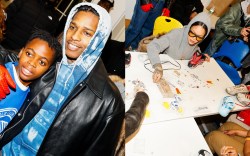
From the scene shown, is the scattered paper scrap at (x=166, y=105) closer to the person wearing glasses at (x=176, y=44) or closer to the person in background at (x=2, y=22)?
the person wearing glasses at (x=176, y=44)

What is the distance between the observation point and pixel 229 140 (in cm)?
161

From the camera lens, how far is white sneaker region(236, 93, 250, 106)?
163 cm

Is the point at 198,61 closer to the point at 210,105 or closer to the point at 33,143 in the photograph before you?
the point at 210,105

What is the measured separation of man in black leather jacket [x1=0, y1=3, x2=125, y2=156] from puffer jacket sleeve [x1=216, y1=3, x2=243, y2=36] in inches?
24.0

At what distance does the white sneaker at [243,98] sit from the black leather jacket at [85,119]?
1231 mm

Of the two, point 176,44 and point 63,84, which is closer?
point 63,84

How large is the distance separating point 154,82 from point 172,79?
194mm

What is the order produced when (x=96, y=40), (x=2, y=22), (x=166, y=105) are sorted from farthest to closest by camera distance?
(x=166, y=105), (x=2, y=22), (x=96, y=40)

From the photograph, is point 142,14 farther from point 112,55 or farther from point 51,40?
point 51,40

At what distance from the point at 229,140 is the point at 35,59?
58.0 inches

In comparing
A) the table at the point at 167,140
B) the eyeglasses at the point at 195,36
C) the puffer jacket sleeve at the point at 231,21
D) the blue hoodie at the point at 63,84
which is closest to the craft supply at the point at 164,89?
the table at the point at 167,140

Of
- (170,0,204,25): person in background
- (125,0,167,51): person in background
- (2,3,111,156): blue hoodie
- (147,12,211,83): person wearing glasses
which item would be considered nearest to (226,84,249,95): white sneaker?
(147,12,211,83): person wearing glasses

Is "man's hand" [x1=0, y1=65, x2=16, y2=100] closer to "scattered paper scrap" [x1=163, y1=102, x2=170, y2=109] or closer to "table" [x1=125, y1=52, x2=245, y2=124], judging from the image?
"table" [x1=125, y1=52, x2=245, y2=124]

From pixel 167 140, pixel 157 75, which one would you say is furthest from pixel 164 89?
pixel 167 140
